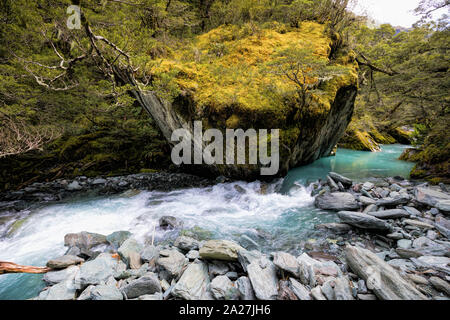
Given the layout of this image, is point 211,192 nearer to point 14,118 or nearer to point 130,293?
point 130,293

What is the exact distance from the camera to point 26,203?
6.02m

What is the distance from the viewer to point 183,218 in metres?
4.98

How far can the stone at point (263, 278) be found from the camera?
6.45 ft

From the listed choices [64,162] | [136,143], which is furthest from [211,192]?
[64,162]

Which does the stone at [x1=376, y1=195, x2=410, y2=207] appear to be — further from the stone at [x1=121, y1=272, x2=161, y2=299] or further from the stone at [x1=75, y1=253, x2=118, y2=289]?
the stone at [x1=75, y1=253, x2=118, y2=289]

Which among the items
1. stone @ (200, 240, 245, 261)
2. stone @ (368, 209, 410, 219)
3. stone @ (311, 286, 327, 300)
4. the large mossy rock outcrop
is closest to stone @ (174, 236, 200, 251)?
stone @ (200, 240, 245, 261)

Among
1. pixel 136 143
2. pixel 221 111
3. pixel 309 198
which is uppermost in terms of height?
pixel 221 111

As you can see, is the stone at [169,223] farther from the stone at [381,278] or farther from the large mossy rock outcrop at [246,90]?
the stone at [381,278]

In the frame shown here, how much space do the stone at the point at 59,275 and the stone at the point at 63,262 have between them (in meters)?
0.11

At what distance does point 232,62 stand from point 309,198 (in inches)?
248

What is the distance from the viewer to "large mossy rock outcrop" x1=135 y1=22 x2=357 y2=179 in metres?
5.98

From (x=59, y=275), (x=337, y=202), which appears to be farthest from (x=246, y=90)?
(x=59, y=275)

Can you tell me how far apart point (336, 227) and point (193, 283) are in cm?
329
